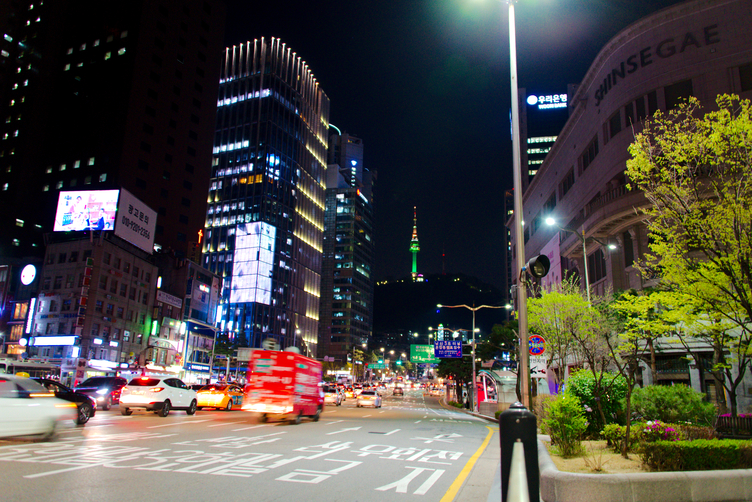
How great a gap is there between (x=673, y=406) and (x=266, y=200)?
110516mm

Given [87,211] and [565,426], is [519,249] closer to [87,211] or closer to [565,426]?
[565,426]

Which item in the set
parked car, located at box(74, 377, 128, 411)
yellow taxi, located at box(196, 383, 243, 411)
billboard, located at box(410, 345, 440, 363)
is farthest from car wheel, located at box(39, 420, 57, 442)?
billboard, located at box(410, 345, 440, 363)

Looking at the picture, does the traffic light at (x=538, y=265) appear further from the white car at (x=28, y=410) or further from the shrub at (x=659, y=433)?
the white car at (x=28, y=410)

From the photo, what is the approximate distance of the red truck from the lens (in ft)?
66.6

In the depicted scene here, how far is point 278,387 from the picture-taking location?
20.6m

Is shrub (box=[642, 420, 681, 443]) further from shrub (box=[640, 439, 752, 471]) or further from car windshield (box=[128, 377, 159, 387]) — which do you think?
car windshield (box=[128, 377, 159, 387])

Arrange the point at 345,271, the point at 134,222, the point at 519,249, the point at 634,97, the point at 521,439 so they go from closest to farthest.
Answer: the point at 521,439 → the point at 519,249 → the point at 634,97 → the point at 134,222 → the point at 345,271

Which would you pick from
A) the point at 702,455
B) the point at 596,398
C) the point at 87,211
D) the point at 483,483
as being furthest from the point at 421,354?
the point at 702,455

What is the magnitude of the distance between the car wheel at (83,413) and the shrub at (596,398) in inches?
616

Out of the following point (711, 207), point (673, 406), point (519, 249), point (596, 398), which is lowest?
point (673, 406)

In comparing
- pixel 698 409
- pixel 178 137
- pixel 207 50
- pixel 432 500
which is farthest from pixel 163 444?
pixel 207 50

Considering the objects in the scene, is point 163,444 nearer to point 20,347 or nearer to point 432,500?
point 432,500

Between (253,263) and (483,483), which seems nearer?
(483,483)

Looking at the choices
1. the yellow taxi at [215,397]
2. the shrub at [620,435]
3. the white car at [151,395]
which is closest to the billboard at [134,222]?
the yellow taxi at [215,397]
